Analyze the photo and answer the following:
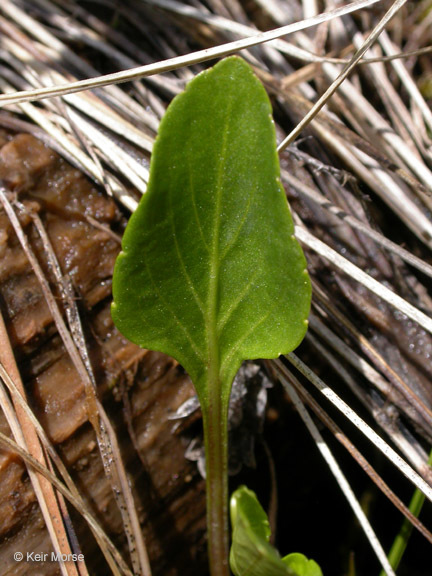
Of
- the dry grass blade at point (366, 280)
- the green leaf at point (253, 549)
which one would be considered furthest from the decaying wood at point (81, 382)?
the dry grass blade at point (366, 280)

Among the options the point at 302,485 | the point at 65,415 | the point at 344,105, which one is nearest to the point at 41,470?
the point at 65,415

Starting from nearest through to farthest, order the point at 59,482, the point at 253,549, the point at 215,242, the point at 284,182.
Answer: the point at 253,549, the point at 215,242, the point at 59,482, the point at 284,182

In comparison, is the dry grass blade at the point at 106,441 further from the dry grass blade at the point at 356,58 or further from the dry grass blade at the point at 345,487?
the dry grass blade at the point at 356,58

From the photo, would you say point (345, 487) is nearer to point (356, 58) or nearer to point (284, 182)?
point (284, 182)

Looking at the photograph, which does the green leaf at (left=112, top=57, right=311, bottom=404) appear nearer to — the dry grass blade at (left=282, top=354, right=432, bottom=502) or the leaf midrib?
the leaf midrib

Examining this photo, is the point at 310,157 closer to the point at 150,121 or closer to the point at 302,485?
the point at 150,121

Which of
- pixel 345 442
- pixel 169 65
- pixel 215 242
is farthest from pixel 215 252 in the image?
pixel 345 442
